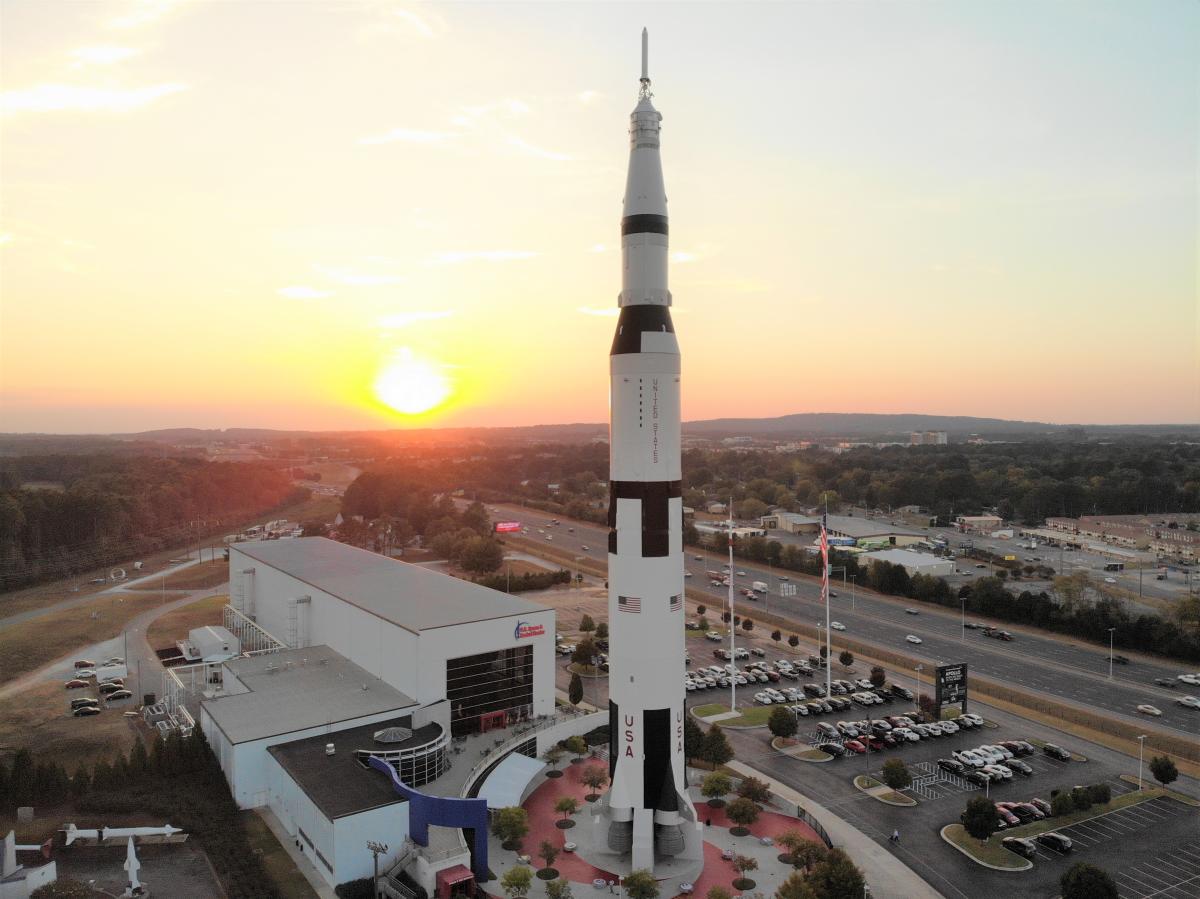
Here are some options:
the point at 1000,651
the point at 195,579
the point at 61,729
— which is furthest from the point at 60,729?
the point at 1000,651

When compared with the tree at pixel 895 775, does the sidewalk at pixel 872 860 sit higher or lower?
lower

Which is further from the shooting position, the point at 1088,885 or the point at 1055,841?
the point at 1055,841

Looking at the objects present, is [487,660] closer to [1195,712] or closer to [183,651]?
[183,651]

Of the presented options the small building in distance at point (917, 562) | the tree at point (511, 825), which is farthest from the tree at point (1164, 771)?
the small building in distance at point (917, 562)

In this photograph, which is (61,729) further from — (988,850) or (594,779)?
(988,850)

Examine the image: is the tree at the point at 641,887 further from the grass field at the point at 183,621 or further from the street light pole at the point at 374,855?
the grass field at the point at 183,621
